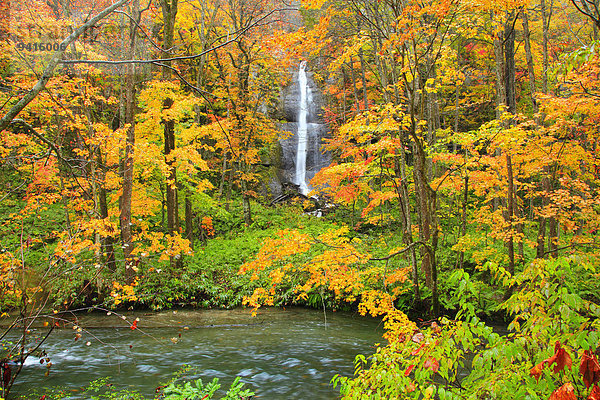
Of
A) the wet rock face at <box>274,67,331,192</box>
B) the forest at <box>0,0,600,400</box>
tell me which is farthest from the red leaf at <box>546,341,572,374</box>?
the wet rock face at <box>274,67,331,192</box>

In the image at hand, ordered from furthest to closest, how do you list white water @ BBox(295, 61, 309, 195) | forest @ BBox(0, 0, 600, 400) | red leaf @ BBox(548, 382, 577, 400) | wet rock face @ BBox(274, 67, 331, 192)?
wet rock face @ BBox(274, 67, 331, 192), white water @ BBox(295, 61, 309, 195), forest @ BBox(0, 0, 600, 400), red leaf @ BBox(548, 382, 577, 400)

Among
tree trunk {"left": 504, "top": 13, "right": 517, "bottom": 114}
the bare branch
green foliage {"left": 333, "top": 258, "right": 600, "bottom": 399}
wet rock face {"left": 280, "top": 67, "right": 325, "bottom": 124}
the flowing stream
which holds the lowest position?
the flowing stream

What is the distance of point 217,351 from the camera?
6715 millimetres

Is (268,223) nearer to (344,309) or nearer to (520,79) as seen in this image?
(344,309)

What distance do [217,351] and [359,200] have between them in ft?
38.1

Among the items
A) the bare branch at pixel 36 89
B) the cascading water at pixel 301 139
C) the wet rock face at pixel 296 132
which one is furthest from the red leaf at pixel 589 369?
the wet rock face at pixel 296 132

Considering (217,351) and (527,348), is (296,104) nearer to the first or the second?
(217,351)

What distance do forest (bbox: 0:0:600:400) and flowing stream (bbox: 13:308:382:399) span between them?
65cm

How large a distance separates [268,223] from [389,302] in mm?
9838

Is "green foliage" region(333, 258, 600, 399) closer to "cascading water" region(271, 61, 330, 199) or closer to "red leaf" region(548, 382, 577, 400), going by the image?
"red leaf" region(548, 382, 577, 400)

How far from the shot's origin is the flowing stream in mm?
5355

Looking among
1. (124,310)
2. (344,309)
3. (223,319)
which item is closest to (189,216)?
(124,310)

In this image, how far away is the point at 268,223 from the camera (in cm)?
1568

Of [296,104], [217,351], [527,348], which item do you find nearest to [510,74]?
[527,348]
